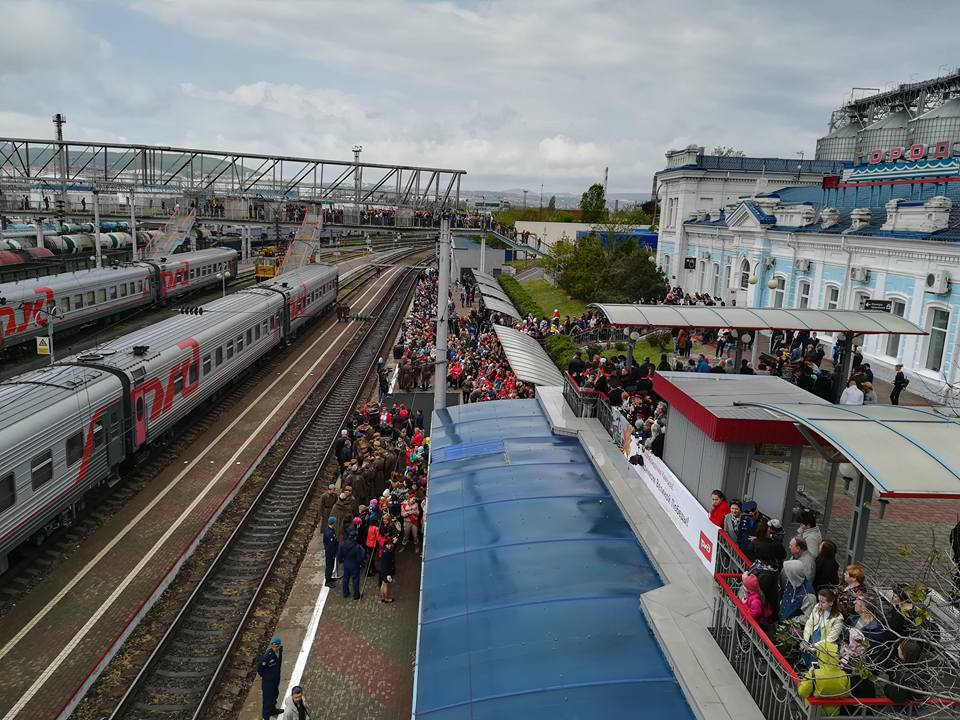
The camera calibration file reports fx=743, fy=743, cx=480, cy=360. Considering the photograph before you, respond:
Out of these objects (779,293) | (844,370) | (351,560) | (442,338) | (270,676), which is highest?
(779,293)

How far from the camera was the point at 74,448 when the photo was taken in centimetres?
1427

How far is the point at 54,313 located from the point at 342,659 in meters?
24.0

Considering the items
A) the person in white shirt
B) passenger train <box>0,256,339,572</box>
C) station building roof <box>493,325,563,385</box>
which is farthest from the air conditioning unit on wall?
passenger train <box>0,256,339,572</box>

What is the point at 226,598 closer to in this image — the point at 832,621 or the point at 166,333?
the point at 832,621

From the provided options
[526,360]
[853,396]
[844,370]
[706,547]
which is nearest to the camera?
[706,547]

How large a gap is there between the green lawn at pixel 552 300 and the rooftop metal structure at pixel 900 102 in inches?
1226

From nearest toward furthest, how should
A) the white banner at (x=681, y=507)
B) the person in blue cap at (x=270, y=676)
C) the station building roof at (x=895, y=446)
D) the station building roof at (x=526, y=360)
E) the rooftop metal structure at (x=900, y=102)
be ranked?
1. the station building roof at (x=895, y=446)
2. the white banner at (x=681, y=507)
3. the person in blue cap at (x=270, y=676)
4. the station building roof at (x=526, y=360)
5. the rooftop metal structure at (x=900, y=102)

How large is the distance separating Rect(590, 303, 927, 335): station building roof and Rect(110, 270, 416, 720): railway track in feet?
27.5

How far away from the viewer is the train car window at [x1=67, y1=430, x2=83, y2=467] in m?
14.1

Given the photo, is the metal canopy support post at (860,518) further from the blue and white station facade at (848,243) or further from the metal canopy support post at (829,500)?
the blue and white station facade at (848,243)

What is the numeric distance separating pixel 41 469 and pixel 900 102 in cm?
6465

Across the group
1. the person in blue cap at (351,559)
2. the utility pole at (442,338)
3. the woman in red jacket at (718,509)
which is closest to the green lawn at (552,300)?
the utility pole at (442,338)

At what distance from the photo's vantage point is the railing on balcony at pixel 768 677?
575cm

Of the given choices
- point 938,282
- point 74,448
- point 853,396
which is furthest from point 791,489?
point 938,282
